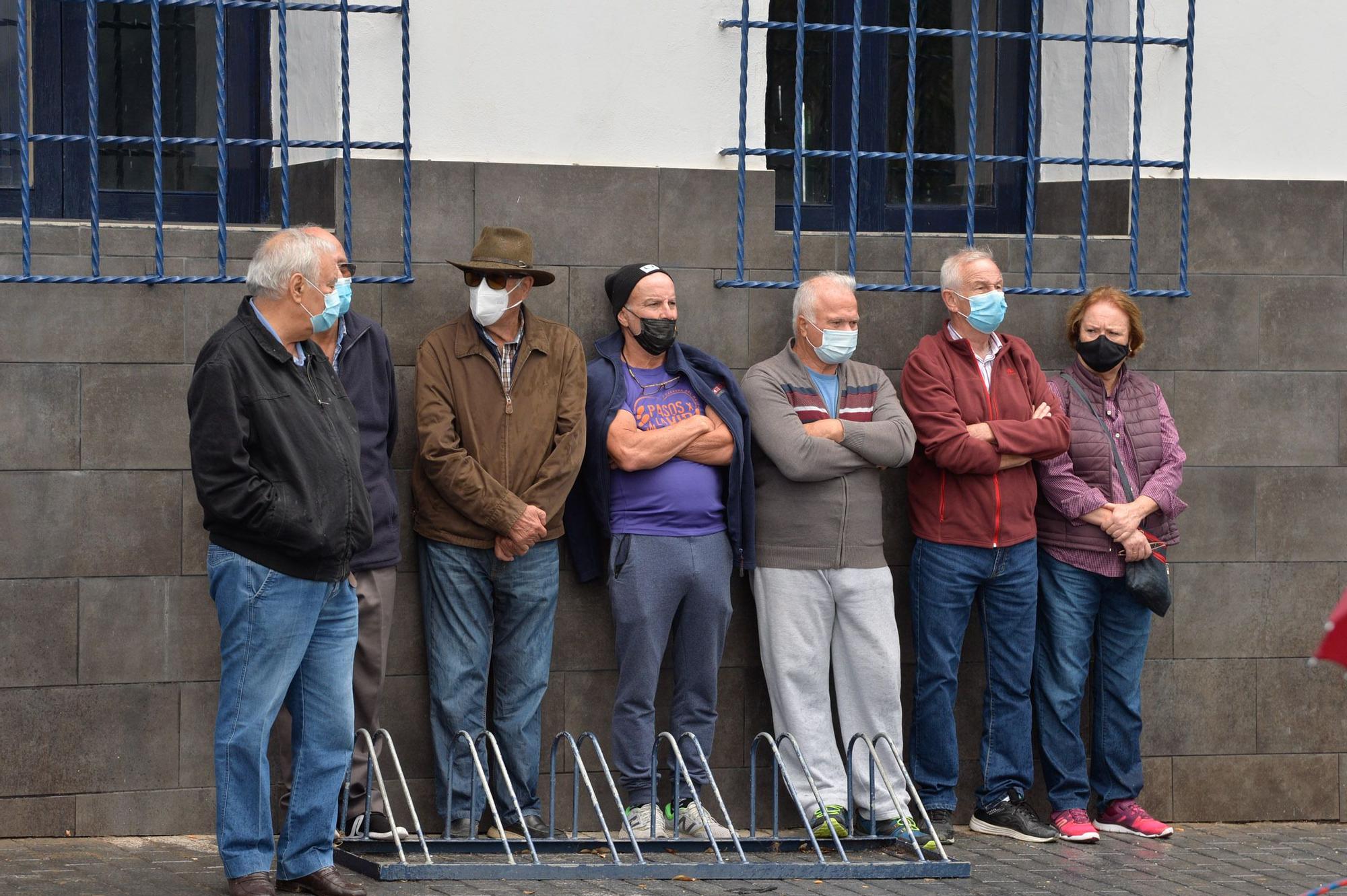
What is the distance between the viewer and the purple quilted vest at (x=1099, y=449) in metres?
6.92

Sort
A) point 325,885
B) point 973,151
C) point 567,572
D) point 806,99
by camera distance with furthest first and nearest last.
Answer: point 806,99 → point 973,151 → point 567,572 → point 325,885

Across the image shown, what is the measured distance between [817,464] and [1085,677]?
4.63 ft

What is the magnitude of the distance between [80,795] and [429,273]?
2.13 meters

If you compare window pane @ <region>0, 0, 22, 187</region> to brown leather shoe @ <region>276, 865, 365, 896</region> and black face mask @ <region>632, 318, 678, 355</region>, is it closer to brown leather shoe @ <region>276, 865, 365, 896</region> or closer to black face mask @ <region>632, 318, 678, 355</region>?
black face mask @ <region>632, 318, 678, 355</region>

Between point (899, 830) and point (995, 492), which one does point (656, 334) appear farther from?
point (899, 830)

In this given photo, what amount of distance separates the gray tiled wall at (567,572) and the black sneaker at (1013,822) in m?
0.32

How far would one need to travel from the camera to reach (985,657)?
6.97 m

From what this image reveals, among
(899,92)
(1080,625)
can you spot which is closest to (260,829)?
(1080,625)

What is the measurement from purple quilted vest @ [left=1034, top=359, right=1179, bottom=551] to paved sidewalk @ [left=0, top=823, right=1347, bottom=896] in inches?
44.2

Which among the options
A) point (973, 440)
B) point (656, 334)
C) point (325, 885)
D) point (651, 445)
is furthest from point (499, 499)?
point (973, 440)

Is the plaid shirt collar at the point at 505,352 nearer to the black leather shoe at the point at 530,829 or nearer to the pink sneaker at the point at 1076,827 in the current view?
the black leather shoe at the point at 530,829

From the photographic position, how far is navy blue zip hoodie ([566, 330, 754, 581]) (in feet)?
21.4

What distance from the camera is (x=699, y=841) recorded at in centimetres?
608

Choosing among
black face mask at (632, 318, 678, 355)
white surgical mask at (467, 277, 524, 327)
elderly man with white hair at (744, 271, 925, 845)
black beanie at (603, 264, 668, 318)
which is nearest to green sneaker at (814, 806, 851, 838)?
elderly man with white hair at (744, 271, 925, 845)
